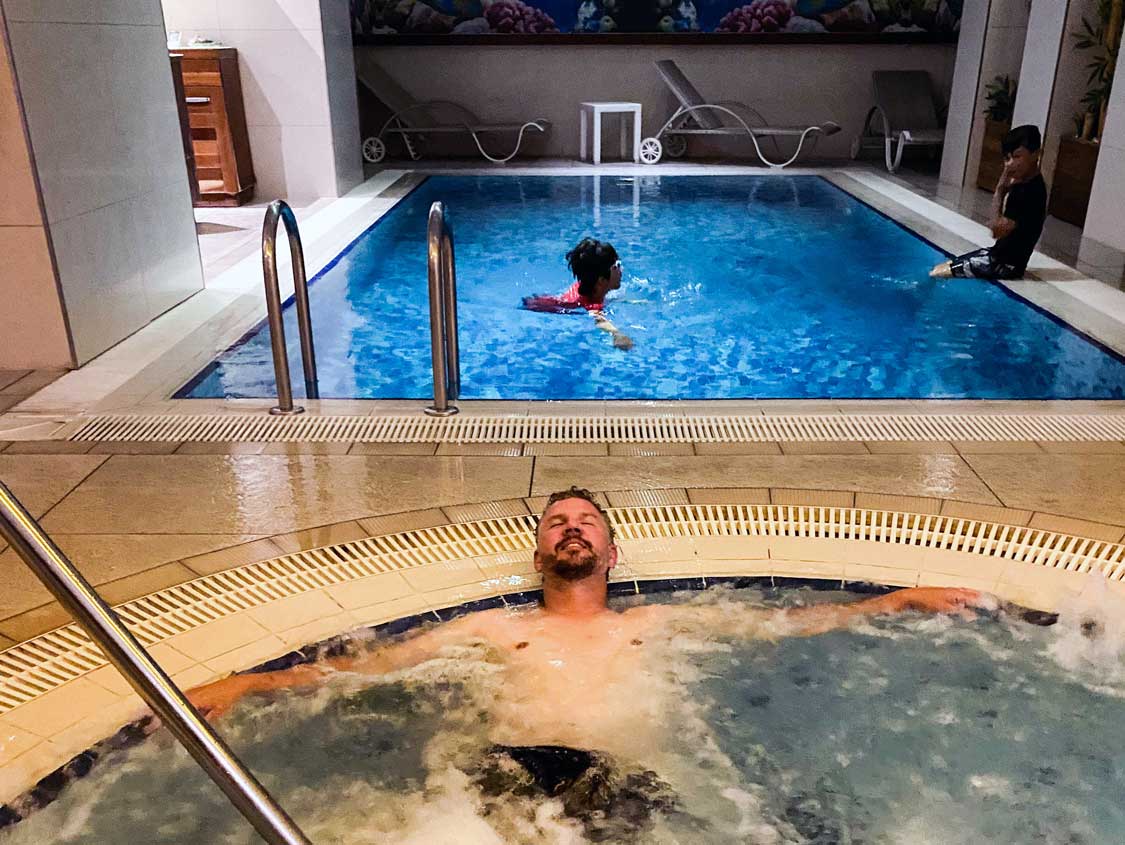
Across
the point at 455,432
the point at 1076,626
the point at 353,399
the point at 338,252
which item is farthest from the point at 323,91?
the point at 1076,626

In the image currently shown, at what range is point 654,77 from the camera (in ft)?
39.2

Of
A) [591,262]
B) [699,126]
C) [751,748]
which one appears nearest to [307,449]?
[751,748]

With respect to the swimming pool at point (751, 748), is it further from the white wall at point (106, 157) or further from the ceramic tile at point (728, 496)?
the white wall at point (106, 157)

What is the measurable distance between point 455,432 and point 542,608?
47.5 inches

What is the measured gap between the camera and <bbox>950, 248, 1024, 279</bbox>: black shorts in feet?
19.8

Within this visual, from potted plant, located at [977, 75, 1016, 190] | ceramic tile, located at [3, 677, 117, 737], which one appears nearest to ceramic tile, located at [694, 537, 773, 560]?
ceramic tile, located at [3, 677, 117, 737]

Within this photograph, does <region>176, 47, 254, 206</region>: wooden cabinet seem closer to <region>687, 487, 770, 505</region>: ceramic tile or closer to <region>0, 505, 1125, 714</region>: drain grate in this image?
<region>0, 505, 1125, 714</region>: drain grate

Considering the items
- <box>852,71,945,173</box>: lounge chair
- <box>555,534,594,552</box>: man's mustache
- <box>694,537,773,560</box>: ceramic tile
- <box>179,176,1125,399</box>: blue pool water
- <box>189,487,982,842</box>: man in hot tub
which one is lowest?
<box>179,176,1125,399</box>: blue pool water

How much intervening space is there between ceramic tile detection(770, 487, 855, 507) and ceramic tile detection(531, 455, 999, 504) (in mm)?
41

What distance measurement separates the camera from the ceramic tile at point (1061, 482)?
3.06 meters

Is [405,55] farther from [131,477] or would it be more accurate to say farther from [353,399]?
[131,477]

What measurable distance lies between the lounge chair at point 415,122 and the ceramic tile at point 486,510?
8.50 m

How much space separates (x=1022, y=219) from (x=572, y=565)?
4743mm

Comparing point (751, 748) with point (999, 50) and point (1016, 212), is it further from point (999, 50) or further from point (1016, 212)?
point (999, 50)
